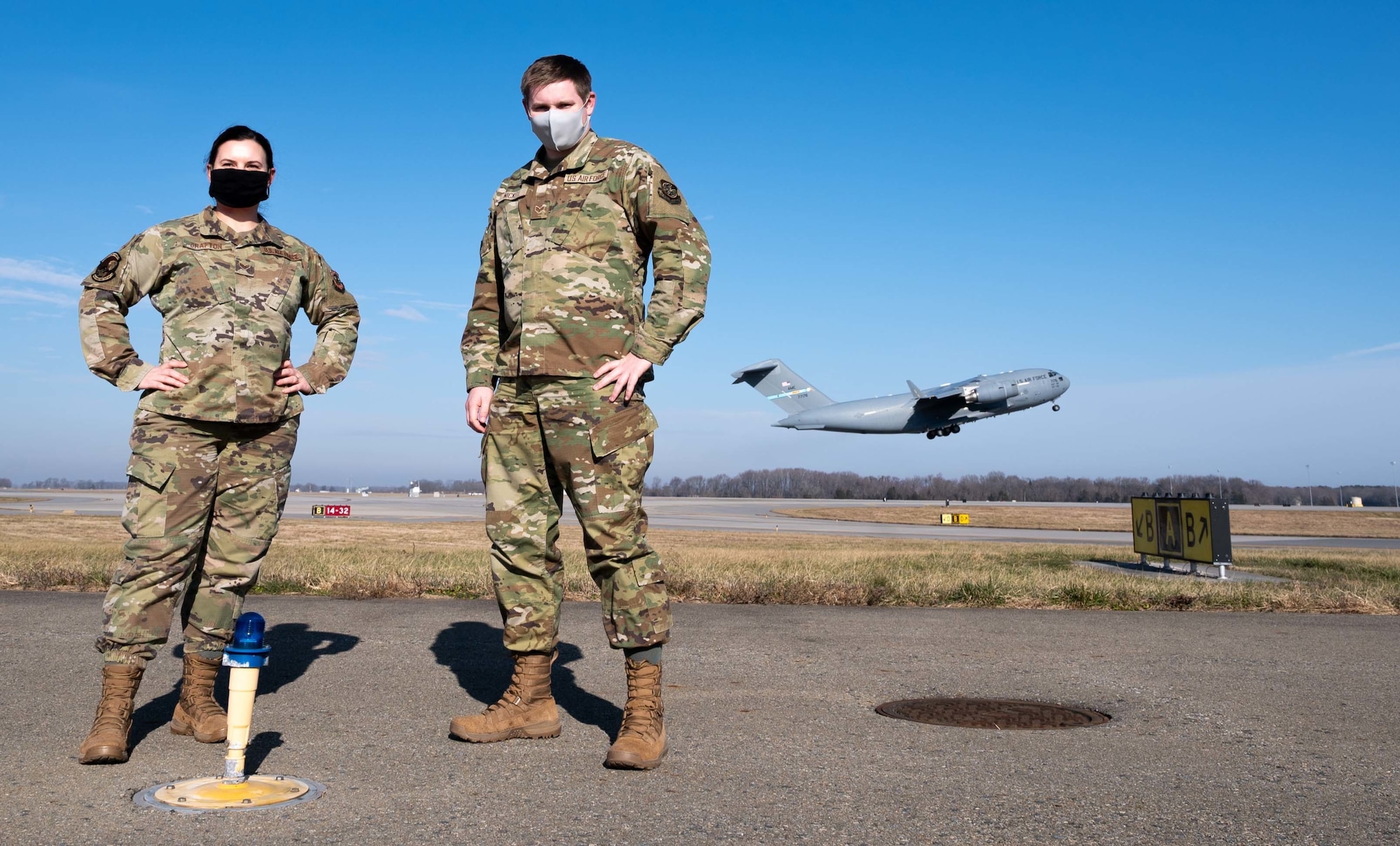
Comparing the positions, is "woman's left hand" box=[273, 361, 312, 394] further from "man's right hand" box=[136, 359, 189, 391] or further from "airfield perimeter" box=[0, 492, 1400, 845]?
"airfield perimeter" box=[0, 492, 1400, 845]

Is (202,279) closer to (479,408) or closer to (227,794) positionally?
(479,408)

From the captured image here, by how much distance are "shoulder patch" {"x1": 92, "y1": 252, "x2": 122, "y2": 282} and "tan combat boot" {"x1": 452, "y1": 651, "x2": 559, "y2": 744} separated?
2103 mm

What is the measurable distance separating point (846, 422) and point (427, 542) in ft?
88.1

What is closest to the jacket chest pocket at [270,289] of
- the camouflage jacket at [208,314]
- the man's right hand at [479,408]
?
the camouflage jacket at [208,314]

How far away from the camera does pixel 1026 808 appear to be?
2.59 meters

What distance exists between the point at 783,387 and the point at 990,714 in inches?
2018

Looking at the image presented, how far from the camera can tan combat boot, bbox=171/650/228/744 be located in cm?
339

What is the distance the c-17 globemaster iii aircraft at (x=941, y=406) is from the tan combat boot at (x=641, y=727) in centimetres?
4586

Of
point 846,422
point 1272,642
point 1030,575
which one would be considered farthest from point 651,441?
point 846,422

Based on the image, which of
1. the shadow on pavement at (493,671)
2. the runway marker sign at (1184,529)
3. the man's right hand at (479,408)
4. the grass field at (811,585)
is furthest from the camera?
the runway marker sign at (1184,529)

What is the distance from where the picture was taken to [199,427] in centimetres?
354

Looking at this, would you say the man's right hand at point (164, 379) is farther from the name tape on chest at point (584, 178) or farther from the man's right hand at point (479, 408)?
the name tape on chest at point (584, 178)

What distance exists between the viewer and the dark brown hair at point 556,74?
3549 millimetres

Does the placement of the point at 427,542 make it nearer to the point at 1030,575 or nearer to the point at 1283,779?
the point at 1030,575
